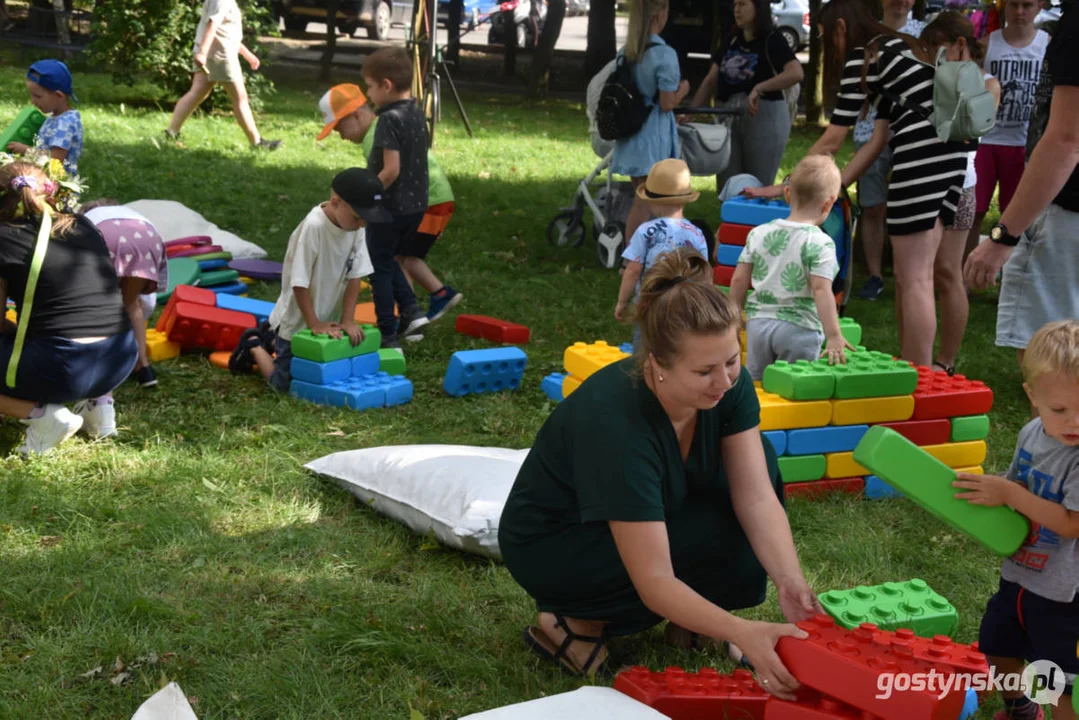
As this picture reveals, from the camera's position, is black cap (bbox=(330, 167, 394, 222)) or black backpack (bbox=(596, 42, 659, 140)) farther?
black backpack (bbox=(596, 42, 659, 140))

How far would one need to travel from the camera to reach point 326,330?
18.4 feet

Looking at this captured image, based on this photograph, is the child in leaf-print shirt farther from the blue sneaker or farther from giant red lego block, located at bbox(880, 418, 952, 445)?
the blue sneaker

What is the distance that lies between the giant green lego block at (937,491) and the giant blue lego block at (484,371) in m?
3.21

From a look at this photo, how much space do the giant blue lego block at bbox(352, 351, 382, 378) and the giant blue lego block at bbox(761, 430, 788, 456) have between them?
2118 mm

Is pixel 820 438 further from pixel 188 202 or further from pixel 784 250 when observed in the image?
pixel 188 202

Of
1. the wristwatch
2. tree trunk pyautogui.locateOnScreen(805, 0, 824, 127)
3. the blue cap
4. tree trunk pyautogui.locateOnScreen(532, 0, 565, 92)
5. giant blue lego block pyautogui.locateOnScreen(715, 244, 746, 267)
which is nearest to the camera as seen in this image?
the wristwatch

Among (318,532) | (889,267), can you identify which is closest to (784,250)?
(318,532)

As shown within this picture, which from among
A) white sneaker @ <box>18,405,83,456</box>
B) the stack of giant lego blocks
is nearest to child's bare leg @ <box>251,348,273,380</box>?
white sneaker @ <box>18,405,83,456</box>

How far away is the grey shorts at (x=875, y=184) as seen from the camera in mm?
7727

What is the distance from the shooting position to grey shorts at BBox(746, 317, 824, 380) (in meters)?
4.88

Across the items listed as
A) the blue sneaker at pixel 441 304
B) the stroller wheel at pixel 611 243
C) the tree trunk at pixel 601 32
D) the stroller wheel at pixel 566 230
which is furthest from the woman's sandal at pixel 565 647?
the tree trunk at pixel 601 32

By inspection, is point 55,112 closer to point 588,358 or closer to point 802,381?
point 588,358

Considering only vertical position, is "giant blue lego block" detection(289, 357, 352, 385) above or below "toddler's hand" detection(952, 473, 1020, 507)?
below

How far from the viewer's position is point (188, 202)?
9.19m
